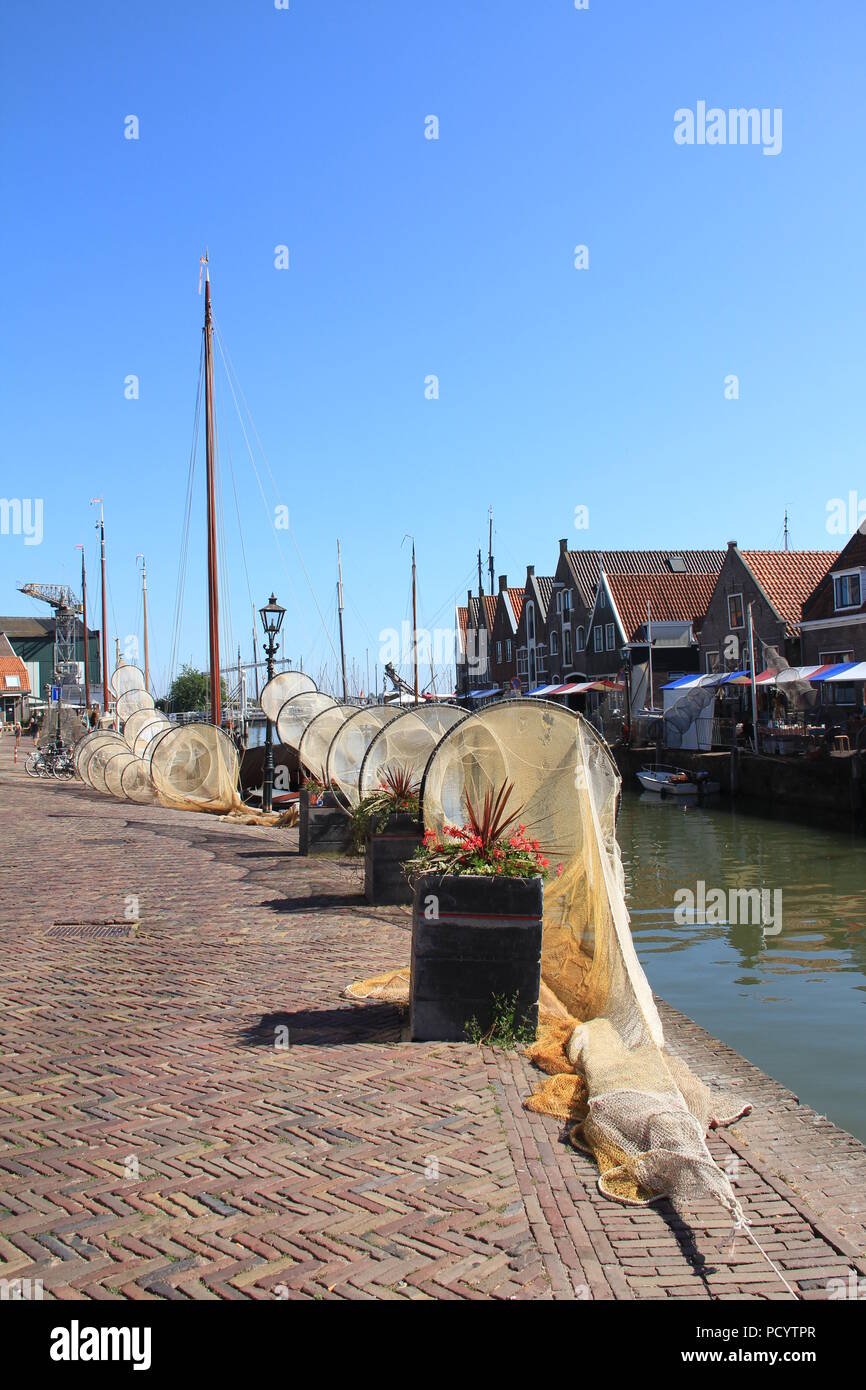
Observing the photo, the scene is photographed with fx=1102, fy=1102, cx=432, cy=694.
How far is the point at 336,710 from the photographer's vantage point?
83.3 feet

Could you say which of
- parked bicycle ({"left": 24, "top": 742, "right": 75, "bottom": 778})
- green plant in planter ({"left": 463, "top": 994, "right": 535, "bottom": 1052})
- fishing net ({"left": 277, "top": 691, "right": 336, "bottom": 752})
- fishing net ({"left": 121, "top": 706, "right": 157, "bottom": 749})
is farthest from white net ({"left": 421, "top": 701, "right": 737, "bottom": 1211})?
parked bicycle ({"left": 24, "top": 742, "right": 75, "bottom": 778})

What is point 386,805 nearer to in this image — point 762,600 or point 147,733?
point 147,733

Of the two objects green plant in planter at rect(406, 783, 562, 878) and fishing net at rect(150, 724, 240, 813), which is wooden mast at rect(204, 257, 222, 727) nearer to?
fishing net at rect(150, 724, 240, 813)

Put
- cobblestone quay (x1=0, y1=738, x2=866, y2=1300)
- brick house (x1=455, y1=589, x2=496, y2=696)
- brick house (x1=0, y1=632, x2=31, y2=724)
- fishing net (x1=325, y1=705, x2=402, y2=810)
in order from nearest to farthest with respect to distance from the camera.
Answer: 1. cobblestone quay (x1=0, y1=738, x2=866, y2=1300)
2. fishing net (x1=325, y1=705, x2=402, y2=810)
3. brick house (x1=455, y1=589, x2=496, y2=696)
4. brick house (x1=0, y1=632, x2=31, y2=724)

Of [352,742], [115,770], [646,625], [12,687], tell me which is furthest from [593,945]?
[12,687]

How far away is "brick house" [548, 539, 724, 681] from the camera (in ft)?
237

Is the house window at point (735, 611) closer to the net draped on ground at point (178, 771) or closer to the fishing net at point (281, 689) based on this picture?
the fishing net at point (281, 689)

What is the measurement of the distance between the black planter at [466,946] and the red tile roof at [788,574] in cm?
4311

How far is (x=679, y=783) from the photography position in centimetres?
4050

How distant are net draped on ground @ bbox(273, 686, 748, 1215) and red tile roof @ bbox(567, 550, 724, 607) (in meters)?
62.5

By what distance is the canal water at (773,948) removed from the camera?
10336 millimetres

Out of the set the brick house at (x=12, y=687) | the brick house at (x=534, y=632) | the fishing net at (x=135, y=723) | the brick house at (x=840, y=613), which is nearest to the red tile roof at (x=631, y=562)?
the brick house at (x=534, y=632)
